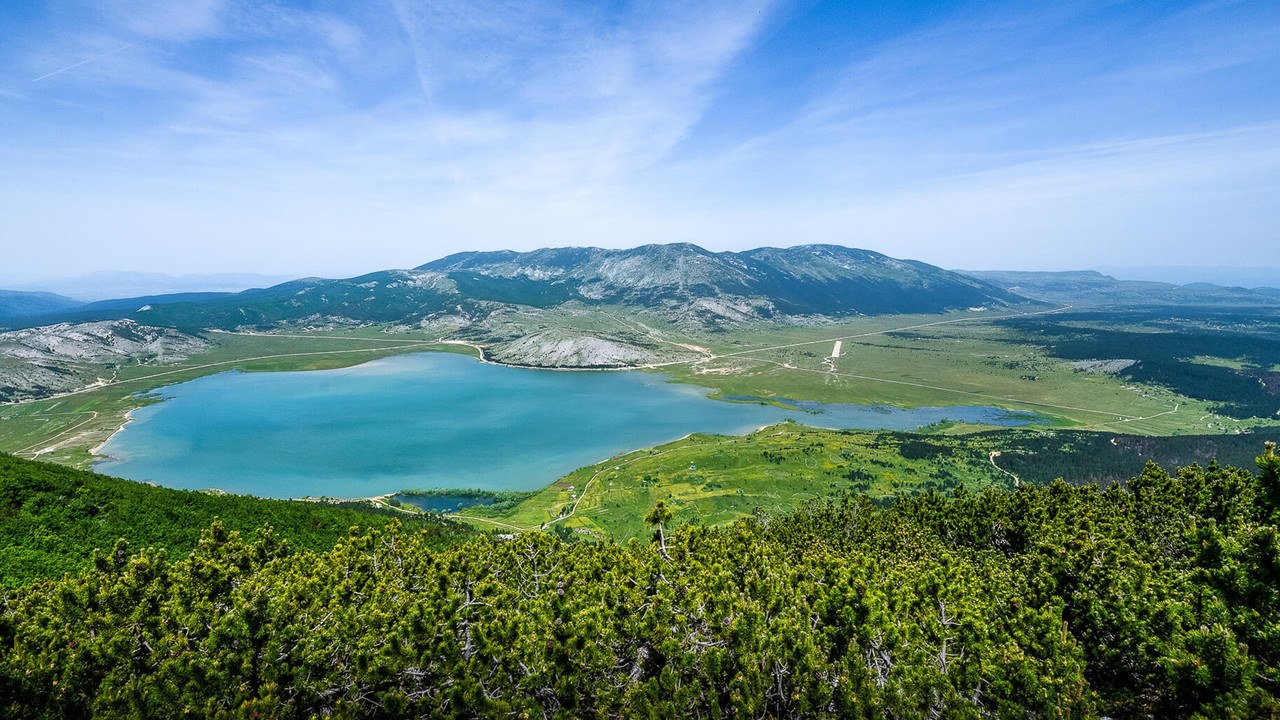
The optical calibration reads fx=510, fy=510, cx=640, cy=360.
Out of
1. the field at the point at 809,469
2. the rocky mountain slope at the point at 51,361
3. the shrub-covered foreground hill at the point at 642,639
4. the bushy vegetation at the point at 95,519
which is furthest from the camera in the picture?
the rocky mountain slope at the point at 51,361

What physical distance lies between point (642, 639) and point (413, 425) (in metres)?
113

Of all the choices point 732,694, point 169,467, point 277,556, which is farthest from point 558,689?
point 169,467

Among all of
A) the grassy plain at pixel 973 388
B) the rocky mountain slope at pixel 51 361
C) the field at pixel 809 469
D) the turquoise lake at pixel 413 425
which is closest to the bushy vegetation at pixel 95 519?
the field at pixel 809 469

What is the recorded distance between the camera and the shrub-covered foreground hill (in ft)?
37.9

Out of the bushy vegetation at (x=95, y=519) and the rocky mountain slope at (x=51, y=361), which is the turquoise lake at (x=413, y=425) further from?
the bushy vegetation at (x=95, y=519)

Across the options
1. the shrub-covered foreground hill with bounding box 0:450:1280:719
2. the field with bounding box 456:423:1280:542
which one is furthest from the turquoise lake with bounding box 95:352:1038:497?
the shrub-covered foreground hill with bounding box 0:450:1280:719

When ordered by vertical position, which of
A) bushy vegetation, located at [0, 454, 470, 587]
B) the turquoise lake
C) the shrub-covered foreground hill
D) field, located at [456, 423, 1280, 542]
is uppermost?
the shrub-covered foreground hill

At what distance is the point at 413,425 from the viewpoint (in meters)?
115

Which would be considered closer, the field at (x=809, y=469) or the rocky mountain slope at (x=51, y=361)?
the field at (x=809, y=469)

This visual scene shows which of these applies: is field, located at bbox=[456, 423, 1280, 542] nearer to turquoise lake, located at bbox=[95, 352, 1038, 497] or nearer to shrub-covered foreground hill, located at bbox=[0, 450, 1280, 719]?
turquoise lake, located at bbox=[95, 352, 1038, 497]

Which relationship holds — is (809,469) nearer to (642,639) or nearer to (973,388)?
(642,639)

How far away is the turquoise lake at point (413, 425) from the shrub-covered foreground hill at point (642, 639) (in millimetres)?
68382

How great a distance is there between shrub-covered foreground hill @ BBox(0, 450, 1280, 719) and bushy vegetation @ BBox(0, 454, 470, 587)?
9.83 meters

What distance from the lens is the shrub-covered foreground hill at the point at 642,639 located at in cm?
1154
